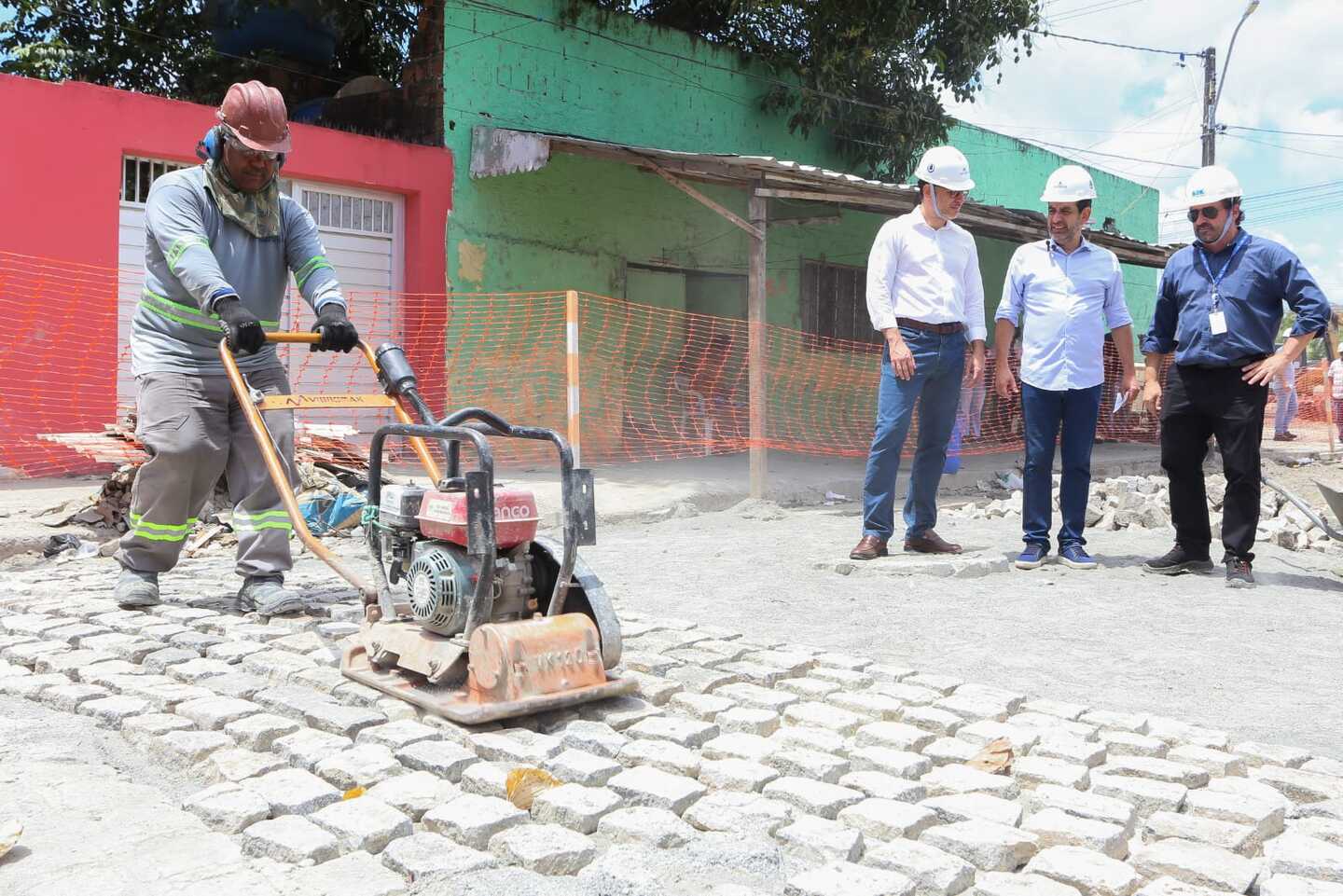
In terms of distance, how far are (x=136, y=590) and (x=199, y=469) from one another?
534mm

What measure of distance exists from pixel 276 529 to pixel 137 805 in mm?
2171

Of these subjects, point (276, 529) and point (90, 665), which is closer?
point (90, 665)

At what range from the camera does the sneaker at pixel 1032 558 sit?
5969 mm

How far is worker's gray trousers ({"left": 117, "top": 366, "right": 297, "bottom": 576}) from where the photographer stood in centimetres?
439

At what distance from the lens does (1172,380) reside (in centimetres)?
581

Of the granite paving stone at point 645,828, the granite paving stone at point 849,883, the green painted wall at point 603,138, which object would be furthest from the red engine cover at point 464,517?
the green painted wall at point 603,138

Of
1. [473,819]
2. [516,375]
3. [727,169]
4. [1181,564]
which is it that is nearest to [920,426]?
[1181,564]

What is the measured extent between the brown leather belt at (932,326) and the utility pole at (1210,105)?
17975 millimetres

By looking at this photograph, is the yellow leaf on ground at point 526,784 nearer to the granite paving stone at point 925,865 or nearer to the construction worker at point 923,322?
the granite paving stone at point 925,865

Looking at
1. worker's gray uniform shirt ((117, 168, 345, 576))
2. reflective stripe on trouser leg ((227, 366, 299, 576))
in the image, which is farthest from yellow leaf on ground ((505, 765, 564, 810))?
reflective stripe on trouser leg ((227, 366, 299, 576))

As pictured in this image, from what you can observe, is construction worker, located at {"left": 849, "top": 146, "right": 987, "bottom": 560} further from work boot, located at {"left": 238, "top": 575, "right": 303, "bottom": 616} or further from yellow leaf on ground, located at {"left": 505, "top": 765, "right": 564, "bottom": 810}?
yellow leaf on ground, located at {"left": 505, "top": 765, "right": 564, "bottom": 810}

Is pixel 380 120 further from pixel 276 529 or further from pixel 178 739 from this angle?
pixel 178 739

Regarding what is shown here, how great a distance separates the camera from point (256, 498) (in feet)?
15.3

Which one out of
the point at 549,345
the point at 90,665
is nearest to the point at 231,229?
the point at 90,665
